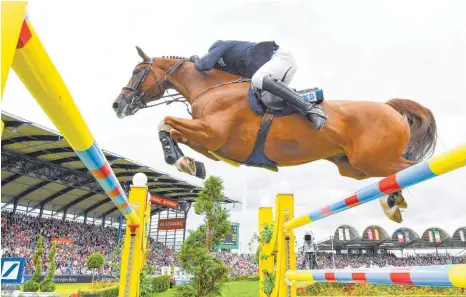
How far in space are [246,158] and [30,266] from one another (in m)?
14.3

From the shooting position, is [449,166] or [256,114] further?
[256,114]

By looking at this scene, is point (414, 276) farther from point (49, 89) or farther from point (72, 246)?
point (72, 246)

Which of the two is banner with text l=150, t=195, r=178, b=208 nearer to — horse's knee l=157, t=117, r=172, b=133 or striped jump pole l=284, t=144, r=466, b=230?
horse's knee l=157, t=117, r=172, b=133

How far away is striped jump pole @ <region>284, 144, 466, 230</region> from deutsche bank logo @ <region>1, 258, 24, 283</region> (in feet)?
6.57

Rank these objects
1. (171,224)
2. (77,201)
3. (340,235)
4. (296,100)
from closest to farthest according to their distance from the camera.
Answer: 1. (296,100)
2. (77,201)
3. (171,224)
4. (340,235)

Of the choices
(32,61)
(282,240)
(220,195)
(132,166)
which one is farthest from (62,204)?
(32,61)

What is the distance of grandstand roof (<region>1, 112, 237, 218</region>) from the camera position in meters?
12.4

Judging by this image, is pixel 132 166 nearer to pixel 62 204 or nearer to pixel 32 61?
pixel 62 204

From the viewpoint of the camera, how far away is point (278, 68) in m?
1.96

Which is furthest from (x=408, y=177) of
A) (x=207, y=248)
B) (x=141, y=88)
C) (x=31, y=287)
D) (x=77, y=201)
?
(x=77, y=201)

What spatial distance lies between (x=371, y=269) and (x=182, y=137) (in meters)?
1.03

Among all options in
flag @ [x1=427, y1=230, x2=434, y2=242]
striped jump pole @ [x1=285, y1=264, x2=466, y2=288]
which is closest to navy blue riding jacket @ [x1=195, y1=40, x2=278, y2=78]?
striped jump pole @ [x1=285, y1=264, x2=466, y2=288]

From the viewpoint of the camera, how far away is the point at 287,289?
9.37 ft

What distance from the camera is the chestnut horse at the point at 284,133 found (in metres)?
1.83
